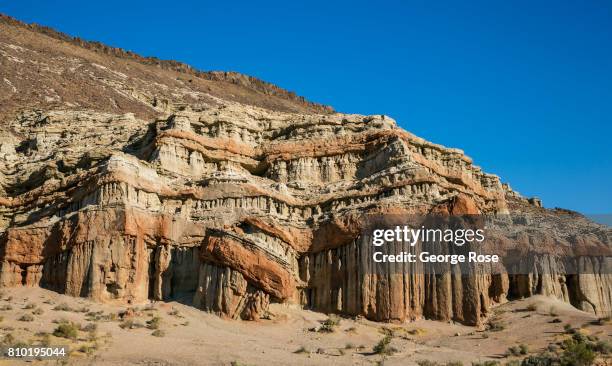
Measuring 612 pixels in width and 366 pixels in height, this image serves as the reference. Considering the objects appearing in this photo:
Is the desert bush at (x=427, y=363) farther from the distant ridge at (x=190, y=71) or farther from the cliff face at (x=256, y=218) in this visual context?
the distant ridge at (x=190, y=71)

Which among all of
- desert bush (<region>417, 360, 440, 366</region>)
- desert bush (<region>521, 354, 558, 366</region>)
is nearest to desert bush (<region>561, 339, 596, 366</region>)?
desert bush (<region>521, 354, 558, 366</region>)

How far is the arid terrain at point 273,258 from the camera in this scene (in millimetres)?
34562

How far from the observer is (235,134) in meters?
58.7

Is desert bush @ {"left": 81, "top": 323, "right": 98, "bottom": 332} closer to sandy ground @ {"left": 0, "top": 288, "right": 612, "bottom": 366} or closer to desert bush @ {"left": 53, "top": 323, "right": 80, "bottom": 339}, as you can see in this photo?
sandy ground @ {"left": 0, "top": 288, "right": 612, "bottom": 366}

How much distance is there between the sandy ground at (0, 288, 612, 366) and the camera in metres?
30.8

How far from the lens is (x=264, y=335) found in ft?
120

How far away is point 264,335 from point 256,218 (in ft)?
30.3

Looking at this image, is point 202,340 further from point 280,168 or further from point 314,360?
point 280,168

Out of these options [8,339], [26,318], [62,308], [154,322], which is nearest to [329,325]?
[154,322]

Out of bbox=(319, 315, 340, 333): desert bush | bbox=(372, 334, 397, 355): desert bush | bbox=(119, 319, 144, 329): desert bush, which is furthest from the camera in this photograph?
bbox=(319, 315, 340, 333): desert bush

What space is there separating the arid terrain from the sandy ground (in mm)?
135

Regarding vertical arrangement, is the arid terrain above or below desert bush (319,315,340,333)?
above

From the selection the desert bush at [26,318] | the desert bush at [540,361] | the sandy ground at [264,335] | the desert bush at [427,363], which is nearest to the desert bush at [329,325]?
the sandy ground at [264,335]

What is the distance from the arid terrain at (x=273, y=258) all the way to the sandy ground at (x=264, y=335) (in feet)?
0.44
